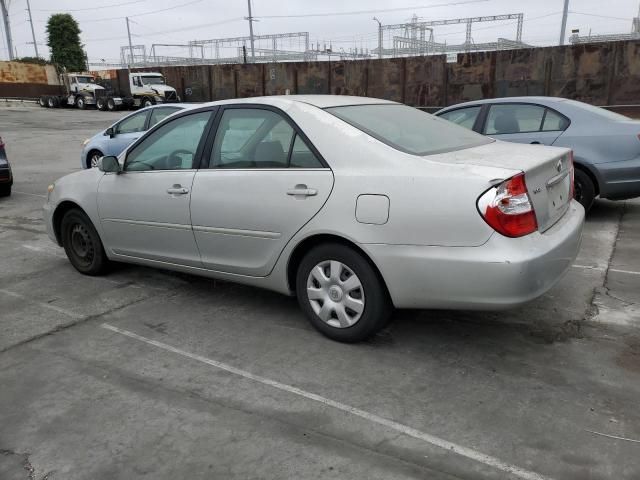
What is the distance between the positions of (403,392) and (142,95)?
36.3 metres

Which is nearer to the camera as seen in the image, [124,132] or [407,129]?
[407,129]

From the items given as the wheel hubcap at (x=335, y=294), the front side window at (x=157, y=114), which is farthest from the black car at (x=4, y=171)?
the wheel hubcap at (x=335, y=294)

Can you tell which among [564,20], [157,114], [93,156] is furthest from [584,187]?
[564,20]

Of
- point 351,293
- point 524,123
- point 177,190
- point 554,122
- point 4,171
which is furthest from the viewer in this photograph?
point 4,171

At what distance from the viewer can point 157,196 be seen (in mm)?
4414

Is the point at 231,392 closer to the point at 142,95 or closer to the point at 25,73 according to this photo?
the point at 142,95

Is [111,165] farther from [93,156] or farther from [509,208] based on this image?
[93,156]

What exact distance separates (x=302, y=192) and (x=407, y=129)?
0.91 metres

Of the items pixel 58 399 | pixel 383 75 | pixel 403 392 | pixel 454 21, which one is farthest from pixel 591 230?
pixel 454 21

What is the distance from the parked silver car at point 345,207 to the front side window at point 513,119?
3112 mm

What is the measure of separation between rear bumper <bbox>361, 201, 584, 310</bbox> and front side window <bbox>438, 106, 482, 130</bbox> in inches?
167

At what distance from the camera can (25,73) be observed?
47.0m

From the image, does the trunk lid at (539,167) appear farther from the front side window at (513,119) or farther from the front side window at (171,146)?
the front side window at (513,119)

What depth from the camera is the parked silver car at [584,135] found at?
20.8 ft
